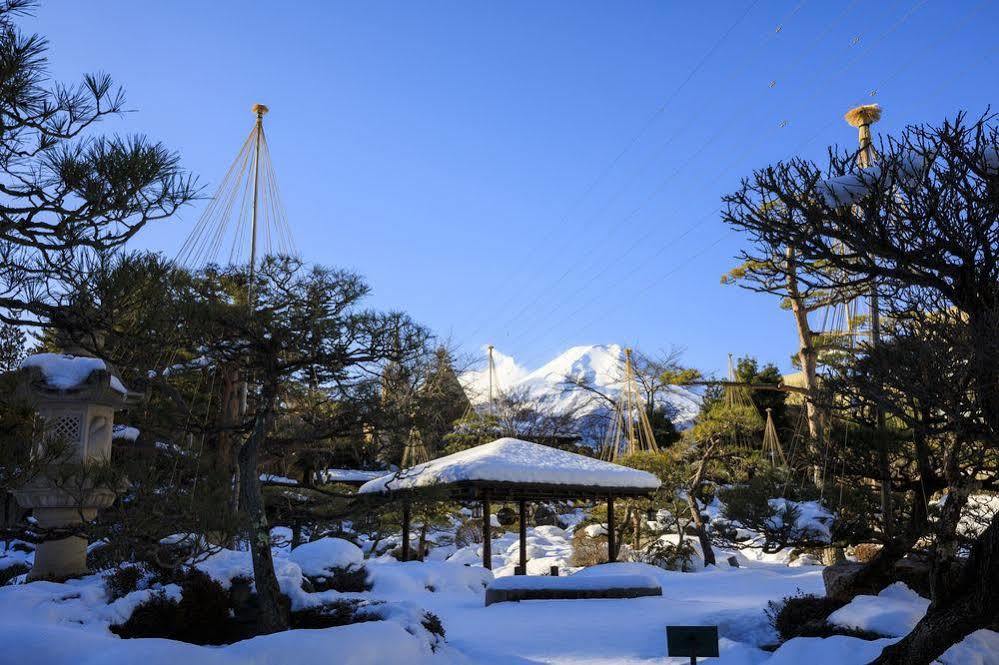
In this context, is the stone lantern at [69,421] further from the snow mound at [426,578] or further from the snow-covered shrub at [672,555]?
the snow-covered shrub at [672,555]

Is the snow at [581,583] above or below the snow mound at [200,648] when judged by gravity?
below

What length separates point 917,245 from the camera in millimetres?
4879

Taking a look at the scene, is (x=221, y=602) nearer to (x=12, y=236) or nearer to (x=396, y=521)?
(x=12, y=236)

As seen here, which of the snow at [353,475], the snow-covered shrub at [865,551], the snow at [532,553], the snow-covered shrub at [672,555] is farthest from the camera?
the snow at [353,475]

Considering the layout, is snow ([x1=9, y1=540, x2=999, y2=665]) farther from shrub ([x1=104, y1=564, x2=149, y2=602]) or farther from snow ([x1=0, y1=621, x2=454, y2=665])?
shrub ([x1=104, y1=564, x2=149, y2=602])

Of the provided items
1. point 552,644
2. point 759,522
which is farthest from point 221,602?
point 759,522

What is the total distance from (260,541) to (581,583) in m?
6.96

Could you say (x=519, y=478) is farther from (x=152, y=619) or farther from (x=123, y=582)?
(x=152, y=619)

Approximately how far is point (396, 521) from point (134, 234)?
1634 centimetres

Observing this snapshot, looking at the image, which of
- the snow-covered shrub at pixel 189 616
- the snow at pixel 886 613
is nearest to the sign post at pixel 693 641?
the snow at pixel 886 613

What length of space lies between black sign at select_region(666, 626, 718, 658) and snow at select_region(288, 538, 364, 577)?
6.51m

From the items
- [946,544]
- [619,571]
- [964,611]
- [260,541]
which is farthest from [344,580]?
[964,611]

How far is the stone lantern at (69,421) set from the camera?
805 centimetres

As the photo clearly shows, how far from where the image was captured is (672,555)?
62.4 ft
